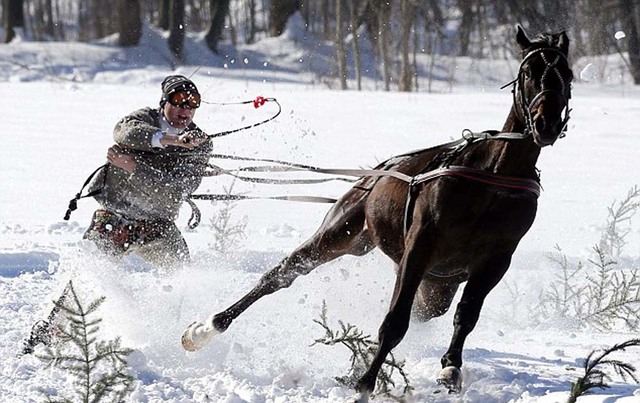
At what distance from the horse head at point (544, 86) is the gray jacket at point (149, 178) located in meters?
2.03

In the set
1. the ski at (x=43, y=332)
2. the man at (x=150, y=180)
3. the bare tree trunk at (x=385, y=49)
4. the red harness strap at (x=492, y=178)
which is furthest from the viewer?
the bare tree trunk at (x=385, y=49)

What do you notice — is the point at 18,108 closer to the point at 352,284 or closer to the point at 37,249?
the point at 37,249

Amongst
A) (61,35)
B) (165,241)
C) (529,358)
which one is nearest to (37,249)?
(165,241)

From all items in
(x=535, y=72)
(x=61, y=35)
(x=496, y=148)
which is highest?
(x=535, y=72)

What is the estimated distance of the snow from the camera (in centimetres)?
498

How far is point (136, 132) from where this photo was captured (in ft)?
18.6

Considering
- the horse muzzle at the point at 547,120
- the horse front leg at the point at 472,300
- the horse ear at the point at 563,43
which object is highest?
the horse ear at the point at 563,43

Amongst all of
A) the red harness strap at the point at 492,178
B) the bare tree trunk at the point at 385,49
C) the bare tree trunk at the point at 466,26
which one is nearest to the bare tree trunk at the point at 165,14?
the bare tree trunk at the point at 466,26

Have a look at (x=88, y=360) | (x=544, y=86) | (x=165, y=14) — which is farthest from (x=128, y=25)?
(x=88, y=360)

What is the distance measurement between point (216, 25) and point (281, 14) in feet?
10.8

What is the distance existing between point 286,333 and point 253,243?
120 inches

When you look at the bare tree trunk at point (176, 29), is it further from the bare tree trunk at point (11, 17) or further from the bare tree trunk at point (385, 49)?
the bare tree trunk at point (385, 49)

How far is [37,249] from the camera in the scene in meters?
8.01

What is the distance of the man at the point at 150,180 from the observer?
582cm
